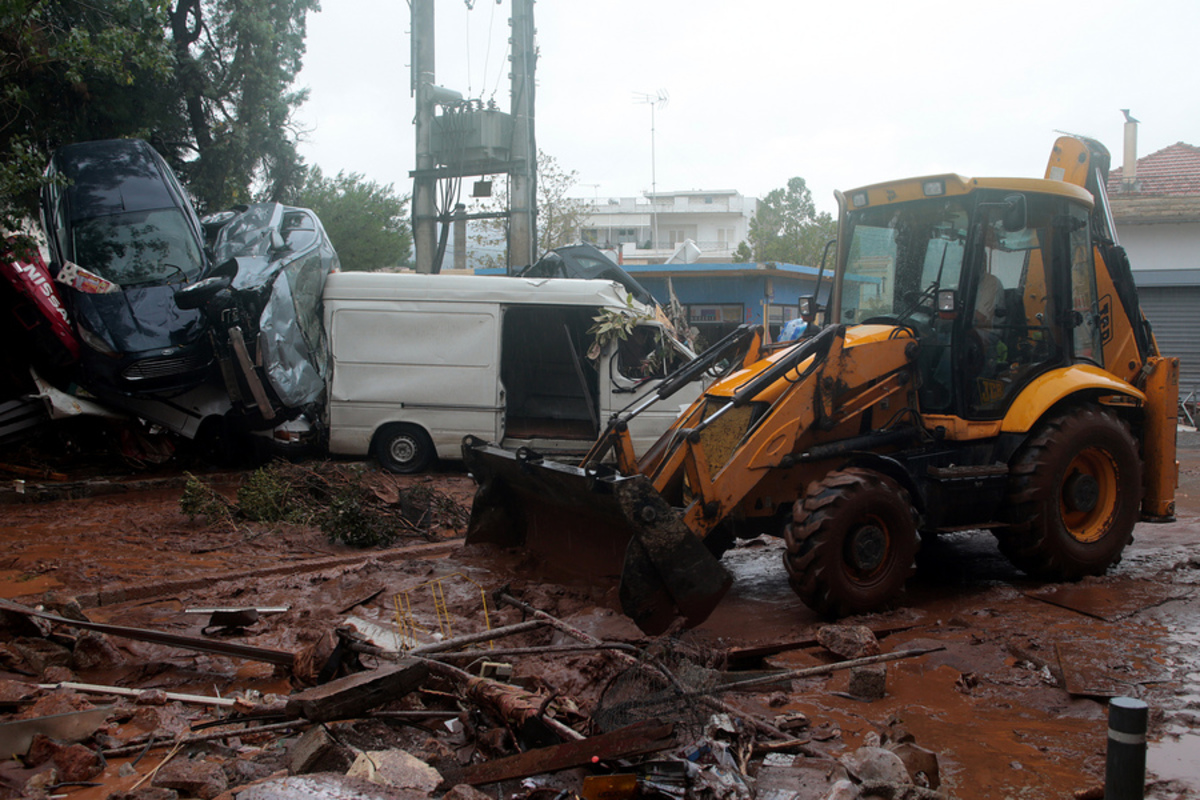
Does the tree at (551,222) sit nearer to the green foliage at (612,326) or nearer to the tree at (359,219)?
the tree at (359,219)

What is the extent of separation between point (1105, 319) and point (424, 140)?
1302 centimetres

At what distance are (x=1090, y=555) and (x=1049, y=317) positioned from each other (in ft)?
5.75

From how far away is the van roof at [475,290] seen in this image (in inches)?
434

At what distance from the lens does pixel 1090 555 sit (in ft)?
21.5

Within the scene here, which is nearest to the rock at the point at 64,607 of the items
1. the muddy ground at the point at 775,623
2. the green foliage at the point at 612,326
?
the muddy ground at the point at 775,623

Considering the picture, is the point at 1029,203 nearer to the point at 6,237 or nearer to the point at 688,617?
the point at 688,617

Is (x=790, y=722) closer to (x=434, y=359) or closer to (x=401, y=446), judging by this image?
(x=434, y=359)

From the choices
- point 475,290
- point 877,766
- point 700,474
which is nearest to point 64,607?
point 700,474

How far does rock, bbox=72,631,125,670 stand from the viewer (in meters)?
4.76

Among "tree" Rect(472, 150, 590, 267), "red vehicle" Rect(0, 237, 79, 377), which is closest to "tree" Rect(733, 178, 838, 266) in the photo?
"tree" Rect(472, 150, 590, 267)

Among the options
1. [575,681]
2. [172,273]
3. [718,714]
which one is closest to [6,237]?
[172,273]

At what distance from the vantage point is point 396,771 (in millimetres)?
3332

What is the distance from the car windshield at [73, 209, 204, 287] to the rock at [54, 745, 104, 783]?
8229mm

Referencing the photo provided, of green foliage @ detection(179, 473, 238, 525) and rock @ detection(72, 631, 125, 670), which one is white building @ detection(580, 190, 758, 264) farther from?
rock @ detection(72, 631, 125, 670)
